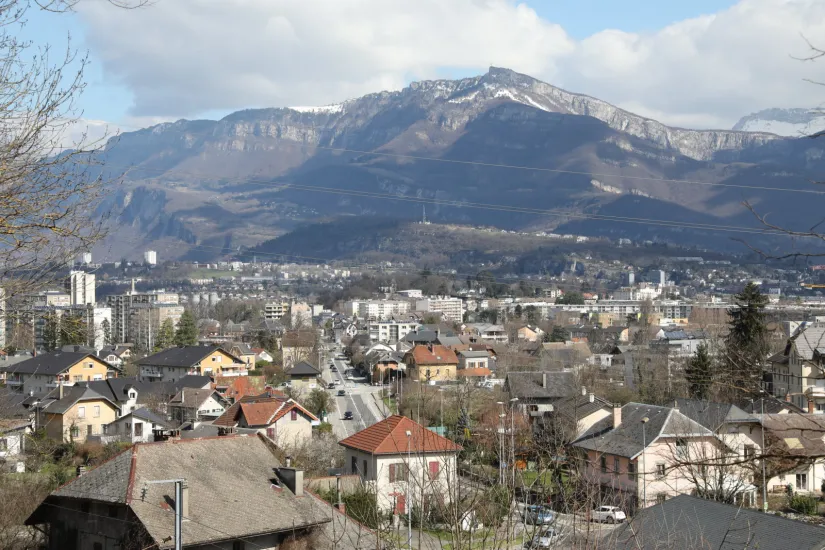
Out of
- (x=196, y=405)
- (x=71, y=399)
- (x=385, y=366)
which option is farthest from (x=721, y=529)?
(x=385, y=366)


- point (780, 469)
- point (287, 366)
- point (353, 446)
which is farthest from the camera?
point (287, 366)

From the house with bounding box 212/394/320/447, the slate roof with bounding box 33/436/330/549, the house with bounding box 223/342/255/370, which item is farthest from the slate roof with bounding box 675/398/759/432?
the house with bounding box 223/342/255/370

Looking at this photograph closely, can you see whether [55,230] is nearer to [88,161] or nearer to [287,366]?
[88,161]

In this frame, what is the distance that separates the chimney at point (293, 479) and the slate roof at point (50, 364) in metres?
32.9

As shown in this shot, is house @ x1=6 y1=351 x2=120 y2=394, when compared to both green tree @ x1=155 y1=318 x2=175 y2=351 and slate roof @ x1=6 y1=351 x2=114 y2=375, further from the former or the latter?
green tree @ x1=155 y1=318 x2=175 y2=351

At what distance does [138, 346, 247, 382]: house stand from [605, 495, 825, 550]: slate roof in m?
38.6

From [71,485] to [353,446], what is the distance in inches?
342

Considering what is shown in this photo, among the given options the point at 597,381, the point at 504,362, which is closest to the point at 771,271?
the point at 504,362

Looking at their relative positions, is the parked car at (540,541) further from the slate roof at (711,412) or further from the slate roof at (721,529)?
the slate roof at (711,412)

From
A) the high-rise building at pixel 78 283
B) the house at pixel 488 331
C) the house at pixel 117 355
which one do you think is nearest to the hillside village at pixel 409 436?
the high-rise building at pixel 78 283

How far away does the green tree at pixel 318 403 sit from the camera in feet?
123

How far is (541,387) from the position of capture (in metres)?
37.1

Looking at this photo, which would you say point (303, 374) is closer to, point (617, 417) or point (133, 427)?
point (133, 427)

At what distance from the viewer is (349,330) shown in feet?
324
